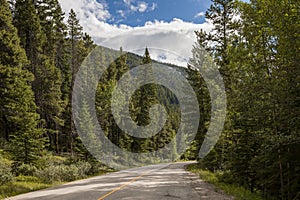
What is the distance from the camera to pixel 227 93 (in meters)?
19.8

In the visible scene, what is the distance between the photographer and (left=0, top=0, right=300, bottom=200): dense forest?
1001 centimetres

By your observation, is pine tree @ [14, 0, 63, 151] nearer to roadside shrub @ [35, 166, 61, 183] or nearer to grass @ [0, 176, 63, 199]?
roadside shrub @ [35, 166, 61, 183]

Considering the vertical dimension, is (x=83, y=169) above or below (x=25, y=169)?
below

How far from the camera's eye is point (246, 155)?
14523 mm

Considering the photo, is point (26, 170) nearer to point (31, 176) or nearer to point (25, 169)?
point (25, 169)

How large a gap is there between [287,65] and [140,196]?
22.9 feet

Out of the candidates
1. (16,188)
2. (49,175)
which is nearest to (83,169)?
(49,175)

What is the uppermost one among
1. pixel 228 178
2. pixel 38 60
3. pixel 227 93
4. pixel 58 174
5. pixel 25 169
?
pixel 38 60

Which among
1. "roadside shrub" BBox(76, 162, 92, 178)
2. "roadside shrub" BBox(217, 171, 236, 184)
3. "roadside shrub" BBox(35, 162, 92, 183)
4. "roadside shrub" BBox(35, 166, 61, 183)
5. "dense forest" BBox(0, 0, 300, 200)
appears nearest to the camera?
"dense forest" BBox(0, 0, 300, 200)

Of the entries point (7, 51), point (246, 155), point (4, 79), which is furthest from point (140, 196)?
point (7, 51)

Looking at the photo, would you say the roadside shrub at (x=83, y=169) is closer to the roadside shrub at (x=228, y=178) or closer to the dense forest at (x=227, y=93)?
the dense forest at (x=227, y=93)

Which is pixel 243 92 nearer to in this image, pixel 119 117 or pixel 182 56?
pixel 182 56

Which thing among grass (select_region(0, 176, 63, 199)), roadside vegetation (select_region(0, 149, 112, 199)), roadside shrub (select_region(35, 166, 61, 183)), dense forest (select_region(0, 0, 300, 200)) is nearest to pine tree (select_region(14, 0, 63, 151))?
dense forest (select_region(0, 0, 300, 200))

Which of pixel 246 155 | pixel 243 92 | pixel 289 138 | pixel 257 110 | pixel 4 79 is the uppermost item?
pixel 4 79
